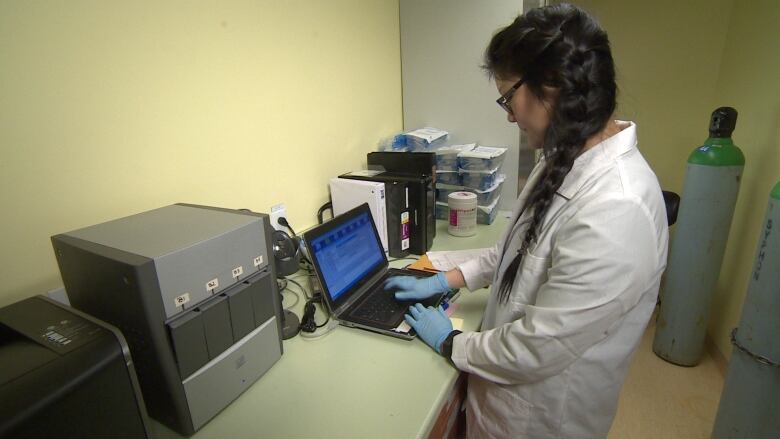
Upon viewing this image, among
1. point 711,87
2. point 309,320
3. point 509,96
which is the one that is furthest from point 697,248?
point 309,320

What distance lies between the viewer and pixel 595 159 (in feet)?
2.48

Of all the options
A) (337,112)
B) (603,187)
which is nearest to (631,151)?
(603,187)

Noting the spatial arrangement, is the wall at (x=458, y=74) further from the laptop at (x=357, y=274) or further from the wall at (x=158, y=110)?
the laptop at (x=357, y=274)

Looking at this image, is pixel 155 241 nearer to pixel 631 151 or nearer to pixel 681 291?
pixel 631 151

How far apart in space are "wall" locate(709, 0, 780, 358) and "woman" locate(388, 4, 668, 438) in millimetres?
1340

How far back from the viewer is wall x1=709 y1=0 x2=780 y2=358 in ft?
5.47

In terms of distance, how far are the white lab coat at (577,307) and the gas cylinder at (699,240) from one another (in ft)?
4.21

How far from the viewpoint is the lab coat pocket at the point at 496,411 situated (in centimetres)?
86

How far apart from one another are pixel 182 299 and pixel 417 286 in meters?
0.64

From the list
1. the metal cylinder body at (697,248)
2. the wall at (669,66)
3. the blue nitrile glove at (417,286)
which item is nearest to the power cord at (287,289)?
the blue nitrile glove at (417,286)

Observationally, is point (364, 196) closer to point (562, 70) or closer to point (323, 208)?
point (323, 208)

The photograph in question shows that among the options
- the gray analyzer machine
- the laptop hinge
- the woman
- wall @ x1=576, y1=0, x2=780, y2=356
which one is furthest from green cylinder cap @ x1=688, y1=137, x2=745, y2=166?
the gray analyzer machine

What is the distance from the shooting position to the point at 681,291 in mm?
1904

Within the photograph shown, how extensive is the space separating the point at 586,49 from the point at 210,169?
991 millimetres
